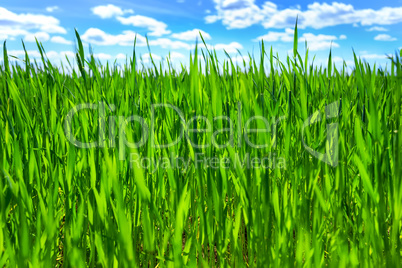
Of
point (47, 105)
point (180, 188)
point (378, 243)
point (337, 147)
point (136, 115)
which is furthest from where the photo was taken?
point (47, 105)

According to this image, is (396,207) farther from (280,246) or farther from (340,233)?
(280,246)

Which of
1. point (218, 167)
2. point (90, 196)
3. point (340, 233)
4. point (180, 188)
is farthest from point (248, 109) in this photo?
point (90, 196)

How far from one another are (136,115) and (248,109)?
1.35 feet

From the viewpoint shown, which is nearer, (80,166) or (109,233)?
(109,233)

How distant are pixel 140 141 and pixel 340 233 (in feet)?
2.31

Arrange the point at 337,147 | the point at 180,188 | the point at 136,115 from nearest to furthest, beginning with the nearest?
the point at 180,188
the point at 337,147
the point at 136,115

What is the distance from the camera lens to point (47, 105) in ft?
4.25

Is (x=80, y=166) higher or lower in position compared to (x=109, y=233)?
higher

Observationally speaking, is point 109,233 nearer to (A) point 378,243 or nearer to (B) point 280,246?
(B) point 280,246

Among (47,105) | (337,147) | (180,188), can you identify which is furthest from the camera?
(47,105)

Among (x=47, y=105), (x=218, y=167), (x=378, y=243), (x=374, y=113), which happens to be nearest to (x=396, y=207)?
(x=378, y=243)

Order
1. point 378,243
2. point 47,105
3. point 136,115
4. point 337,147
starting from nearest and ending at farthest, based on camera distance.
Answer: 1. point 378,243
2. point 337,147
3. point 136,115
4. point 47,105

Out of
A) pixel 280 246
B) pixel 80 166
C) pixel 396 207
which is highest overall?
pixel 80 166

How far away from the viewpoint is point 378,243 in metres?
0.78
